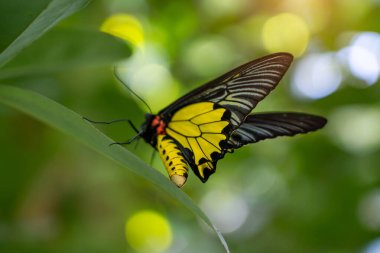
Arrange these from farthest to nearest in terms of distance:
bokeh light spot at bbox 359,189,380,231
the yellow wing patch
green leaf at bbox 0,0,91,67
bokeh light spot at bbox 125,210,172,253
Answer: bokeh light spot at bbox 125,210,172,253 < bokeh light spot at bbox 359,189,380,231 < the yellow wing patch < green leaf at bbox 0,0,91,67

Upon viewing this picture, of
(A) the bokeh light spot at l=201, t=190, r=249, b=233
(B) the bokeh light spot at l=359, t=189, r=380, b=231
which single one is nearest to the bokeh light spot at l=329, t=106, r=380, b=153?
(B) the bokeh light spot at l=359, t=189, r=380, b=231

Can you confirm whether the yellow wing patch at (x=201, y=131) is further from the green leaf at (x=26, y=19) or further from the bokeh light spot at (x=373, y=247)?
the bokeh light spot at (x=373, y=247)

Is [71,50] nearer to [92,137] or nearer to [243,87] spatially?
[243,87]

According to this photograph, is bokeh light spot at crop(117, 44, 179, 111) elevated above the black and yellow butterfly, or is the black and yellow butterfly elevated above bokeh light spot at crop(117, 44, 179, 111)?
the black and yellow butterfly

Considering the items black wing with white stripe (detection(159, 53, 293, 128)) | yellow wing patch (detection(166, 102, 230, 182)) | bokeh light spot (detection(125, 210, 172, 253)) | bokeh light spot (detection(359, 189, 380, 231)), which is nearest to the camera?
black wing with white stripe (detection(159, 53, 293, 128))

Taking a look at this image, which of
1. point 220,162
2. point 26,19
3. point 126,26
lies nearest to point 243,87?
point 26,19

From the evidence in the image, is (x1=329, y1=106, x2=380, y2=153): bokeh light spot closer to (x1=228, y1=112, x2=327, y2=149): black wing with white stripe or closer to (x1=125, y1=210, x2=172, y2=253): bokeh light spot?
(x1=125, y1=210, x2=172, y2=253): bokeh light spot
